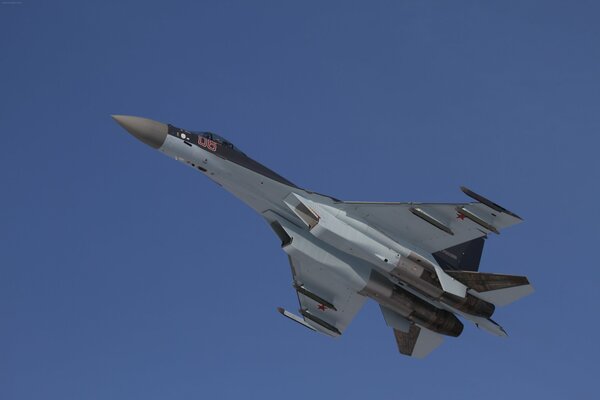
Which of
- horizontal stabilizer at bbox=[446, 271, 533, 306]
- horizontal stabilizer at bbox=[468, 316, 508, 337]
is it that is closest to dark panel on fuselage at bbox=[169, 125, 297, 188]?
horizontal stabilizer at bbox=[446, 271, 533, 306]

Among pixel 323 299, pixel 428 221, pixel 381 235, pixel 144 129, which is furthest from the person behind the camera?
pixel 323 299

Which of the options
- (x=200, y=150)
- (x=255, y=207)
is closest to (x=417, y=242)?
(x=255, y=207)

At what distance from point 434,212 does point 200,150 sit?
9681 mm

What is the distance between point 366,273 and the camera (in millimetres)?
38906

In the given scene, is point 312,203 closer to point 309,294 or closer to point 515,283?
point 309,294

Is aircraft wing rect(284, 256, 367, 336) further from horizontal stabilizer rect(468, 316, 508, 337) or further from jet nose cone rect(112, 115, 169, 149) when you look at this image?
jet nose cone rect(112, 115, 169, 149)

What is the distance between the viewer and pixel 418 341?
42719 millimetres

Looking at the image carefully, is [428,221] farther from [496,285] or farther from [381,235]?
[496,285]

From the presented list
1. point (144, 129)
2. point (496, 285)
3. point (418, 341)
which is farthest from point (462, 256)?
point (144, 129)

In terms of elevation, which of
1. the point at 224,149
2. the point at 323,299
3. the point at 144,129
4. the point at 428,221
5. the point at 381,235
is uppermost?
the point at 428,221

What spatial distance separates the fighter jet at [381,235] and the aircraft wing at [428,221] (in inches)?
1.6

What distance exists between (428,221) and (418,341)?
311 inches

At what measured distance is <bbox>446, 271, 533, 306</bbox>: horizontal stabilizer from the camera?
37.8 metres

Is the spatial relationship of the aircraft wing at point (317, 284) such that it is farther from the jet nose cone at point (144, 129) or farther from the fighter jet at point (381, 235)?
the jet nose cone at point (144, 129)
